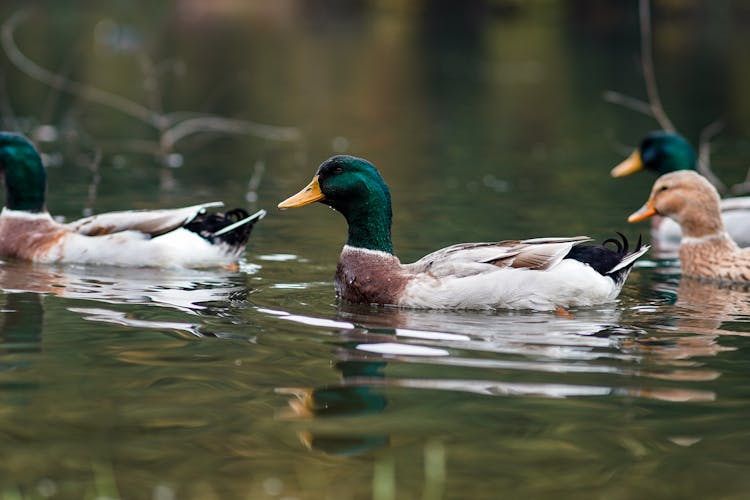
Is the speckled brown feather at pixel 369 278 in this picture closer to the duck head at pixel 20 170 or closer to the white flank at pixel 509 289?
the white flank at pixel 509 289

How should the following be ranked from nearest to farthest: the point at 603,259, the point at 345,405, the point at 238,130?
the point at 345,405
the point at 603,259
the point at 238,130

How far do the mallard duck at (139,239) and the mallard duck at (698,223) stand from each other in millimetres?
3262

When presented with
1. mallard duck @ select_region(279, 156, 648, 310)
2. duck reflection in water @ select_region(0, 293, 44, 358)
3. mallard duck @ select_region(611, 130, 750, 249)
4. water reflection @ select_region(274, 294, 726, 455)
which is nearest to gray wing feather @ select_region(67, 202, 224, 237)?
duck reflection in water @ select_region(0, 293, 44, 358)

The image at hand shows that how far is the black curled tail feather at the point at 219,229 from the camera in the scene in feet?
33.4

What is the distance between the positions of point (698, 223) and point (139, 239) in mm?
4381

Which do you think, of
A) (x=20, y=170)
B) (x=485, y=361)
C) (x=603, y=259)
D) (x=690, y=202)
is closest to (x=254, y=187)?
Result: (x=20, y=170)

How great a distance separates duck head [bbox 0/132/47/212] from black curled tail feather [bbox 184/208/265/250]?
4.61 ft

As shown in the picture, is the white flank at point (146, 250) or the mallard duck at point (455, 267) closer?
the mallard duck at point (455, 267)

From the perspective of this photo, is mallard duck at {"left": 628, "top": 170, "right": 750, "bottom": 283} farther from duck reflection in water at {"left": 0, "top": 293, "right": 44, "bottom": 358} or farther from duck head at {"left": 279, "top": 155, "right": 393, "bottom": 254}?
duck reflection in water at {"left": 0, "top": 293, "right": 44, "bottom": 358}

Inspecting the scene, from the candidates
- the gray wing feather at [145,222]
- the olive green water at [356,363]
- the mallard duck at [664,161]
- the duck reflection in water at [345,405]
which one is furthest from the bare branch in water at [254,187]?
the duck reflection in water at [345,405]

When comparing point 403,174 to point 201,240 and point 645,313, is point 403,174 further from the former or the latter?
point 645,313

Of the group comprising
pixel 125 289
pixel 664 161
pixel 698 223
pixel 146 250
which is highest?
pixel 664 161

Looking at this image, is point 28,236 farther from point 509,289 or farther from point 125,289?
point 509,289

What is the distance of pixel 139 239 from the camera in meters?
10.1
